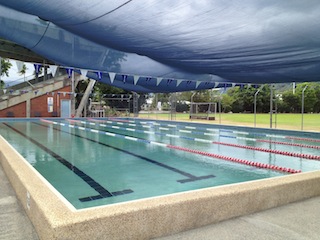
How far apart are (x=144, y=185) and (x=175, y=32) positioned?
2.17 m

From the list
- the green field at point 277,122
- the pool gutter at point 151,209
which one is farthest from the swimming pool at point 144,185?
the green field at point 277,122

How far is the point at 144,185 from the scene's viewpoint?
411cm

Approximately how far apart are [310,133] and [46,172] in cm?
1032

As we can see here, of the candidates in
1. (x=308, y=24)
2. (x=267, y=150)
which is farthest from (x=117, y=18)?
(x=267, y=150)

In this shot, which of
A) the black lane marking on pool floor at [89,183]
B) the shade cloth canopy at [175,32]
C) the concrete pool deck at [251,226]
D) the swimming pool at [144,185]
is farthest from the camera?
the black lane marking on pool floor at [89,183]

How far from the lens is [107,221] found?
196 cm

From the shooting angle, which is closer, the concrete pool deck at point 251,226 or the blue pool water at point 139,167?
the concrete pool deck at point 251,226

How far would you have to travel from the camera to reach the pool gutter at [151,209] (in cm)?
191

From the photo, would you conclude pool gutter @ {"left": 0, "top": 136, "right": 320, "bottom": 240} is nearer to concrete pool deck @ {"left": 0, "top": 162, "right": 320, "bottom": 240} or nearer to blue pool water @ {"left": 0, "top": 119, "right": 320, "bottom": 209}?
concrete pool deck @ {"left": 0, "top": 162, "right": 320, "bottom": 240}

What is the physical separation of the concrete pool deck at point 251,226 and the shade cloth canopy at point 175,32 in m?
1.98

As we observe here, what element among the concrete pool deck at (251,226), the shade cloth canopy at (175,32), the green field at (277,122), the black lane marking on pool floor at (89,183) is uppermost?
the shade cloth canopy at (175,32)

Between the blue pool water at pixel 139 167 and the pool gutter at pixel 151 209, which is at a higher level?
the pool gutter at pixel 151 209

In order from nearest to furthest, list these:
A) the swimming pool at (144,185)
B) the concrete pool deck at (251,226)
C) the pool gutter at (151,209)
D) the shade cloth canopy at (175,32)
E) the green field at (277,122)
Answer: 1. the pool gutter at (151,209)
2. the swimming pool at (144,185)
3. the concrete pool deck at (251,226)
4. the shade cloth canopy at (175,32)
5. the green field at (277,122)

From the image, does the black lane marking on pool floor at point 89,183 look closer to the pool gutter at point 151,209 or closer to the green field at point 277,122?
the pool gutter at point 151,209
